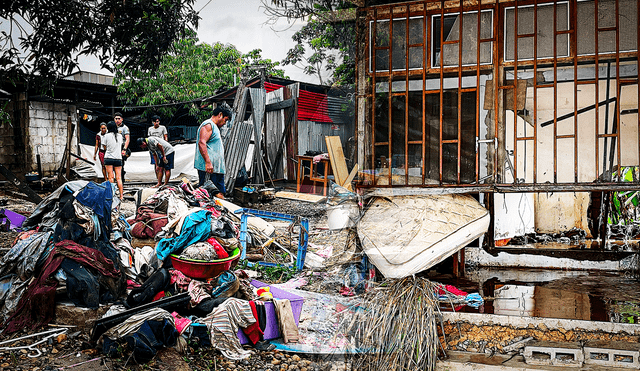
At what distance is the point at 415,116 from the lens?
5445 mm

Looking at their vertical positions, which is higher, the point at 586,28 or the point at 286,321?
the point at 586,28

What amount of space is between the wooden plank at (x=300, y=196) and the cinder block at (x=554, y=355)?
2983mm

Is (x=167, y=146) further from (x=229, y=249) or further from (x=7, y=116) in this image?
(x=229, y=249)

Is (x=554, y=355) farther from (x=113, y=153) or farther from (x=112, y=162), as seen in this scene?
(x=112, y=162)

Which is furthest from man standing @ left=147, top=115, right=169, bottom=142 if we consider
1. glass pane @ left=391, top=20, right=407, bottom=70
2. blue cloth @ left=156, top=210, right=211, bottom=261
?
glass pane @ left=391, top=20, right=407, bottom=70

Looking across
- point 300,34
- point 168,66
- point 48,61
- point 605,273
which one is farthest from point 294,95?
point 605,273

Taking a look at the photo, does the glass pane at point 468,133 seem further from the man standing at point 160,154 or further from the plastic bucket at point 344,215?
the man standing at point 160,154

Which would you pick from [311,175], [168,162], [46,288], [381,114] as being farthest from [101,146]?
[381,114]

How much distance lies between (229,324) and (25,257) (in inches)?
77.9

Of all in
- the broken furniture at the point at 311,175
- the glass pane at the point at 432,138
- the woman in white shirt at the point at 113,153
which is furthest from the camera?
the woman in white shirt at the point at 113,153

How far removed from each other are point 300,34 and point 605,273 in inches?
160

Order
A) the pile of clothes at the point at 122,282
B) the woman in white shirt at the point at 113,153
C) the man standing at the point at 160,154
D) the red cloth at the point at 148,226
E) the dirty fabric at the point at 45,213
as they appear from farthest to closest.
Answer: the man standing at the point at 160,154 < the woman in white shirt at the point at 113,153 < the red cloth at the point at 148,226 < the dirty fabric at the point at 45,213 < the pile of clothes at the point at 122,282

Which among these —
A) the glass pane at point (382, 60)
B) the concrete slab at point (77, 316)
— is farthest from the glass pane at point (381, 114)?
the concrete slab at point (77, 316)

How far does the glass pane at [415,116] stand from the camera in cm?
496
